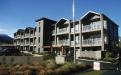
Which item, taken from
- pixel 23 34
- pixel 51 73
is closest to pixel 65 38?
pixel 23 34

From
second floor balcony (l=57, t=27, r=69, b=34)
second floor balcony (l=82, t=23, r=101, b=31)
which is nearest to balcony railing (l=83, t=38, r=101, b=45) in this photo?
second floor balcony (l=82, t=23, r=101, b=31)

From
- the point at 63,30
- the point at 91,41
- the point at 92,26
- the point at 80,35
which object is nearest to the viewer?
the point at 91,41

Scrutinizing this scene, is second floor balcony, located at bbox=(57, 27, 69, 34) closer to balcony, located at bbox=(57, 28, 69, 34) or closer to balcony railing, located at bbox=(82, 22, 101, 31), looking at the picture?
balcony, located at bbox=(57, 28, 69, 34)

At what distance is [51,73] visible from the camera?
10.6 metres

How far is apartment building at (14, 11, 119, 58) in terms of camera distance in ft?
96.4

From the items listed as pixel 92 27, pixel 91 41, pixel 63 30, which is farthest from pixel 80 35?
pixel 63 30

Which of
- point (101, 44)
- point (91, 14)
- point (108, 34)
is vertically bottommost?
point (101, 44)

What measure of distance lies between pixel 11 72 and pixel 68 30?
2633 cm

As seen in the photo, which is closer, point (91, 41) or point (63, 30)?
point (91, 41)

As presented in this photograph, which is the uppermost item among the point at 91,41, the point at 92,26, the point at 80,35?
the point at 92,26

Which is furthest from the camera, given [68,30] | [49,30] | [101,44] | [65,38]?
[49,30]

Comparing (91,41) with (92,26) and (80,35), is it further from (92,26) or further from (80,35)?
(92,26)

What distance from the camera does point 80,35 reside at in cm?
3256

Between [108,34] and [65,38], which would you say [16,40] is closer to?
[65,38]
